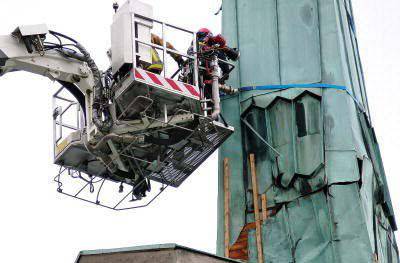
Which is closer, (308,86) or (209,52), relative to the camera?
(209,52)

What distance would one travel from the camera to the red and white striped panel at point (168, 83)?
64.6 ft

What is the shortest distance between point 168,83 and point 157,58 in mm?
633

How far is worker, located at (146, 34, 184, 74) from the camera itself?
793 inches

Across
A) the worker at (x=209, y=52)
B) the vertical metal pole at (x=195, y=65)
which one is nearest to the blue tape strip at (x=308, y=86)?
the worker at (x=209, y=52)

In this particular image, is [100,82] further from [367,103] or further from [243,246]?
[367,103]

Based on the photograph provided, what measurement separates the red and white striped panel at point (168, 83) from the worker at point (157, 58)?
0.27 meters

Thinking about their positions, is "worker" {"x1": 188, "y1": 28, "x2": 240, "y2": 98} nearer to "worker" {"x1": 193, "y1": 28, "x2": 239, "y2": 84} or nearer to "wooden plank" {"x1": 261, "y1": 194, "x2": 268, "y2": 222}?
"worker" {"x1": 193, "y1": 28, "x2": 239, "y2": 84}

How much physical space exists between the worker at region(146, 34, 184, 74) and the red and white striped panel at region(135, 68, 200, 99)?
0.90 ft

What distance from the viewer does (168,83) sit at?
65.5 ft

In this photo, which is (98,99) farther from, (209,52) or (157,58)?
(209,52)

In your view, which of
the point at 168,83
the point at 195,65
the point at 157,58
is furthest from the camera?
the point at 195,65

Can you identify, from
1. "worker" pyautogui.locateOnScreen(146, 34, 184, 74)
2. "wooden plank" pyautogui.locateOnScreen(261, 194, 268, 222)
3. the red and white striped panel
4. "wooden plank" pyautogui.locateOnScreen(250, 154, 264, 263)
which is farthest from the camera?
"wooden plank" pyautogui.locateOnScreen(261, 194, 268, 222)

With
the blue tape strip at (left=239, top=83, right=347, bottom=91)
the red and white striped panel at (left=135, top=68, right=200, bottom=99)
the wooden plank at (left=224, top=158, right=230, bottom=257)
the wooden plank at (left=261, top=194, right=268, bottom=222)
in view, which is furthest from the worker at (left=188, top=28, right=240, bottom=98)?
the wooden plank at (left=261, top=194, right=268, bottom=222)

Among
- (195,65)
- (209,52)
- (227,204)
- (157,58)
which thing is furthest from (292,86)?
(157,58)
